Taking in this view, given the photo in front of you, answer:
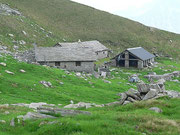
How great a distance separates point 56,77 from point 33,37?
42208mm

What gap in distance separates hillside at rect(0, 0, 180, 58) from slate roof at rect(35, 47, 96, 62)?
75.1 ft

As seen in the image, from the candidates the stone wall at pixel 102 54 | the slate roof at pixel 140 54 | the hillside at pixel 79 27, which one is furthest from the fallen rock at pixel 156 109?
the hillside at pixel 79 27

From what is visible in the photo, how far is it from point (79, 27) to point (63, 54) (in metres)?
53.1

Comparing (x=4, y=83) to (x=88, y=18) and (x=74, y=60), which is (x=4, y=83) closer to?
(x=74, y=60)

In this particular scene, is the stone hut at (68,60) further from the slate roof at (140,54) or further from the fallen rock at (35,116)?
the fallen rock at (35,116)

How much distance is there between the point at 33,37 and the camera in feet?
251

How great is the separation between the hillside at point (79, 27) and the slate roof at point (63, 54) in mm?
22898

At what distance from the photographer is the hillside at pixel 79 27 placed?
8382 cm

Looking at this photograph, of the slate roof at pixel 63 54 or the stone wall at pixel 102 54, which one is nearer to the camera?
the slate roof at pixel 63 54

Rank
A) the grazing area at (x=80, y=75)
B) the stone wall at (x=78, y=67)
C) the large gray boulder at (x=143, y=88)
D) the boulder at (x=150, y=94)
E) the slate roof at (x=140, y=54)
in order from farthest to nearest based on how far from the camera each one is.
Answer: the slate roof at (x=140, y=54) < the stone wall at (x=78, y=67) < the large gray boulder at (x=143, y=88) < the boulder at (x=150, y=94) < the grazing area at (x=80, y=75)

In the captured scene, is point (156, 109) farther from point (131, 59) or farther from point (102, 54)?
point (102, 54)

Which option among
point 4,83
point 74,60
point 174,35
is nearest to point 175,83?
point 74,60

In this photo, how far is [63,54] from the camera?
176 ft

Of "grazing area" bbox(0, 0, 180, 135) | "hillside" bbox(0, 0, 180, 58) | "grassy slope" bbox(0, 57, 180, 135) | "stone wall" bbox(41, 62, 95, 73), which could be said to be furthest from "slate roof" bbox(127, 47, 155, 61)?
"grassy slope" bbox(0, 57, 180, 135)
